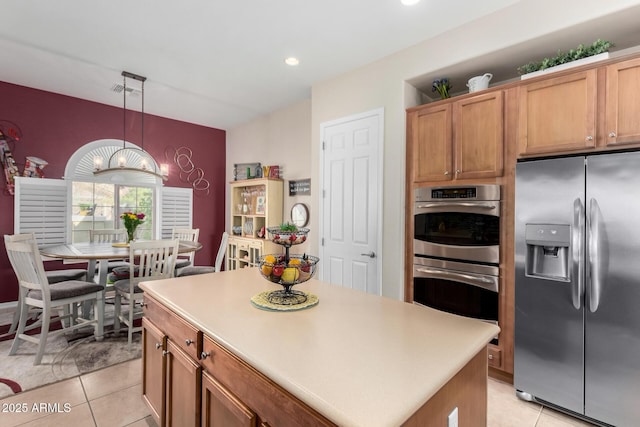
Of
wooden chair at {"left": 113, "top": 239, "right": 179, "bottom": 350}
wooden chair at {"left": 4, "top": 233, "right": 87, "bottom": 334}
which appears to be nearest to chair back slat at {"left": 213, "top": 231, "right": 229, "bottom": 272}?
wooden chair at {"left": 113, "top": 239, "right": 179, "bottom": 350}

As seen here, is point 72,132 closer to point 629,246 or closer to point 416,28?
point 416,28

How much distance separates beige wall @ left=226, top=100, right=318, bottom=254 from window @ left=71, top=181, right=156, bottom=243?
1.78 m

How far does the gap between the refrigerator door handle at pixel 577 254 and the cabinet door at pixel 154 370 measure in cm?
243

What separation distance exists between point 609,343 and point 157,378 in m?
2.62

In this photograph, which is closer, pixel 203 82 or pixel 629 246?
pixel 629 246

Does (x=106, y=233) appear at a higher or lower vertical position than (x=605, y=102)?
lower

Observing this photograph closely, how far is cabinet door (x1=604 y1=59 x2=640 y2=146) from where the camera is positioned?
1823mm

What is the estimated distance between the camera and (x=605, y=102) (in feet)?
6.31

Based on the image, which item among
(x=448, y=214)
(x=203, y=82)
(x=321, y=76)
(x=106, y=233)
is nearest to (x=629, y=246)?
(x=448, y=214)

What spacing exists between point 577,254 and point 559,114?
943 millimetres

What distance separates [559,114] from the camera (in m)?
2.09

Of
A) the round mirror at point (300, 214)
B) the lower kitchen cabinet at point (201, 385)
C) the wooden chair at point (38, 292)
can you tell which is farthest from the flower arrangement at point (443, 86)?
the wooden chair at point (38, 292)

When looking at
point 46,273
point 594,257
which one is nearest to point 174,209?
point 46,273

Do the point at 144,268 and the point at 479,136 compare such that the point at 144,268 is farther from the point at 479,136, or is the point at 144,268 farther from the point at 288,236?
the point at 479,136
